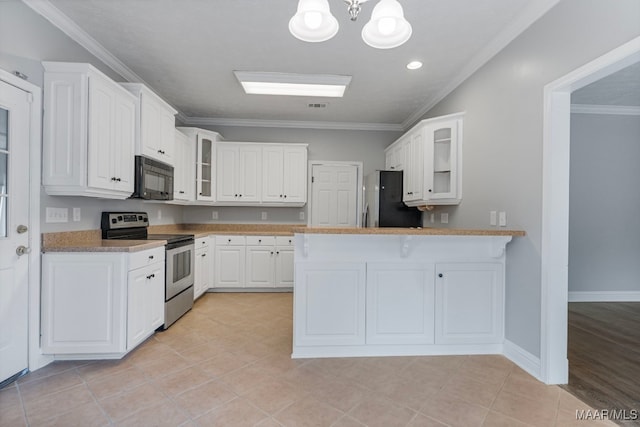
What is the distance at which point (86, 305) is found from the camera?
89.0 inches

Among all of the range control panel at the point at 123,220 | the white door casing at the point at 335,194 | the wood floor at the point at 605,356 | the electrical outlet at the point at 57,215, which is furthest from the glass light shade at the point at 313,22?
the white door casing at the point at 335,194

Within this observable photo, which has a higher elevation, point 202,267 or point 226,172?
point 226,172

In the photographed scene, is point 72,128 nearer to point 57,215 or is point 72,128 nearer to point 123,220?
point 57,215

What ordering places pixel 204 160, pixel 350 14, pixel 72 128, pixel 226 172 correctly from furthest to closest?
pixel 226 172
pixel 204 160
pixel 72 128
pixel 350 14

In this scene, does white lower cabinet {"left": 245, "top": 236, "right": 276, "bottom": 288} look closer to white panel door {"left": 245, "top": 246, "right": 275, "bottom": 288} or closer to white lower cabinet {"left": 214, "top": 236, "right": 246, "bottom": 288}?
white panel door {"left": 245, "top": 246, "right": 275, "bottom": 288}

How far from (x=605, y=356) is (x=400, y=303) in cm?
174

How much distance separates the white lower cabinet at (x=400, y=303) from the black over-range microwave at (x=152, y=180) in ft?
7.59

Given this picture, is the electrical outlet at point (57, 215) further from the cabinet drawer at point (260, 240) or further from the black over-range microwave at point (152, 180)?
the cabinet drawer at point (260, 240)

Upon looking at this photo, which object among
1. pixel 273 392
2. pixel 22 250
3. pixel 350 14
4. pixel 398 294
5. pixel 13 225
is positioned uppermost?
pixel 350 14

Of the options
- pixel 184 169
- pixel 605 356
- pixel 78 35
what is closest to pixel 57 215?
pixel 78 35

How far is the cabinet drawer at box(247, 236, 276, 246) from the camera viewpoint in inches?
174

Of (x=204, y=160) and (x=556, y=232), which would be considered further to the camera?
(x=204, y=160)

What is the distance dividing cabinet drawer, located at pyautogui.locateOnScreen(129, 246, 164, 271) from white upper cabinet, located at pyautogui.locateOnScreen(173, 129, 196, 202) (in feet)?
Result: 4.20

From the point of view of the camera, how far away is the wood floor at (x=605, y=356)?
1920mm
